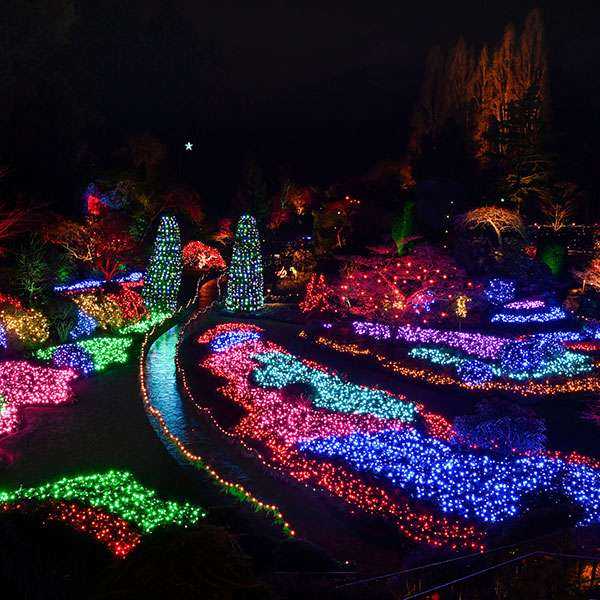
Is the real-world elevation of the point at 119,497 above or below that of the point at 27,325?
below

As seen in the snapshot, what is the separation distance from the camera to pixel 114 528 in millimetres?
8781

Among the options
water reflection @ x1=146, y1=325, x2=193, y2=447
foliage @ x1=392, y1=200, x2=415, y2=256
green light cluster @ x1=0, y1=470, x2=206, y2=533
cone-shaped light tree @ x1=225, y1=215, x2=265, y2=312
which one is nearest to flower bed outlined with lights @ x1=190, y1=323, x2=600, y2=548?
water reflection @ x1=146, y1=325, x2=193, y2=447

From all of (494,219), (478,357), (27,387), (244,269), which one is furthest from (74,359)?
(494,219)

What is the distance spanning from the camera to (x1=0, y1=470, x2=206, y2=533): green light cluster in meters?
9.05

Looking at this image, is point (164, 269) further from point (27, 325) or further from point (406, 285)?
point (406, 285)

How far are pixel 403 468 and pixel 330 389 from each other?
4380 millimetres

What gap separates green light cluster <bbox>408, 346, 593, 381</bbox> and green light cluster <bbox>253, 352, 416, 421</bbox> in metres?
2.95

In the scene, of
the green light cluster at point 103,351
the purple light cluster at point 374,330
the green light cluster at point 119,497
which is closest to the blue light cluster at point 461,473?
the green light cluster at point 119,497

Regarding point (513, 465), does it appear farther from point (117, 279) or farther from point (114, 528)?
point (117, 279)

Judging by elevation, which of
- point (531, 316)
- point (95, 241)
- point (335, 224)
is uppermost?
point (335, 224)

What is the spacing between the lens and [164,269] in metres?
22.4

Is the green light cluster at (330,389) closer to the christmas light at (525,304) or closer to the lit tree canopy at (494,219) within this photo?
the christmas light at (525,304)

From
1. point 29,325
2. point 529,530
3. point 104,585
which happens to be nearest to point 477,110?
point 29,325

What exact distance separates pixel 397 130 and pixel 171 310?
92.6 feet
